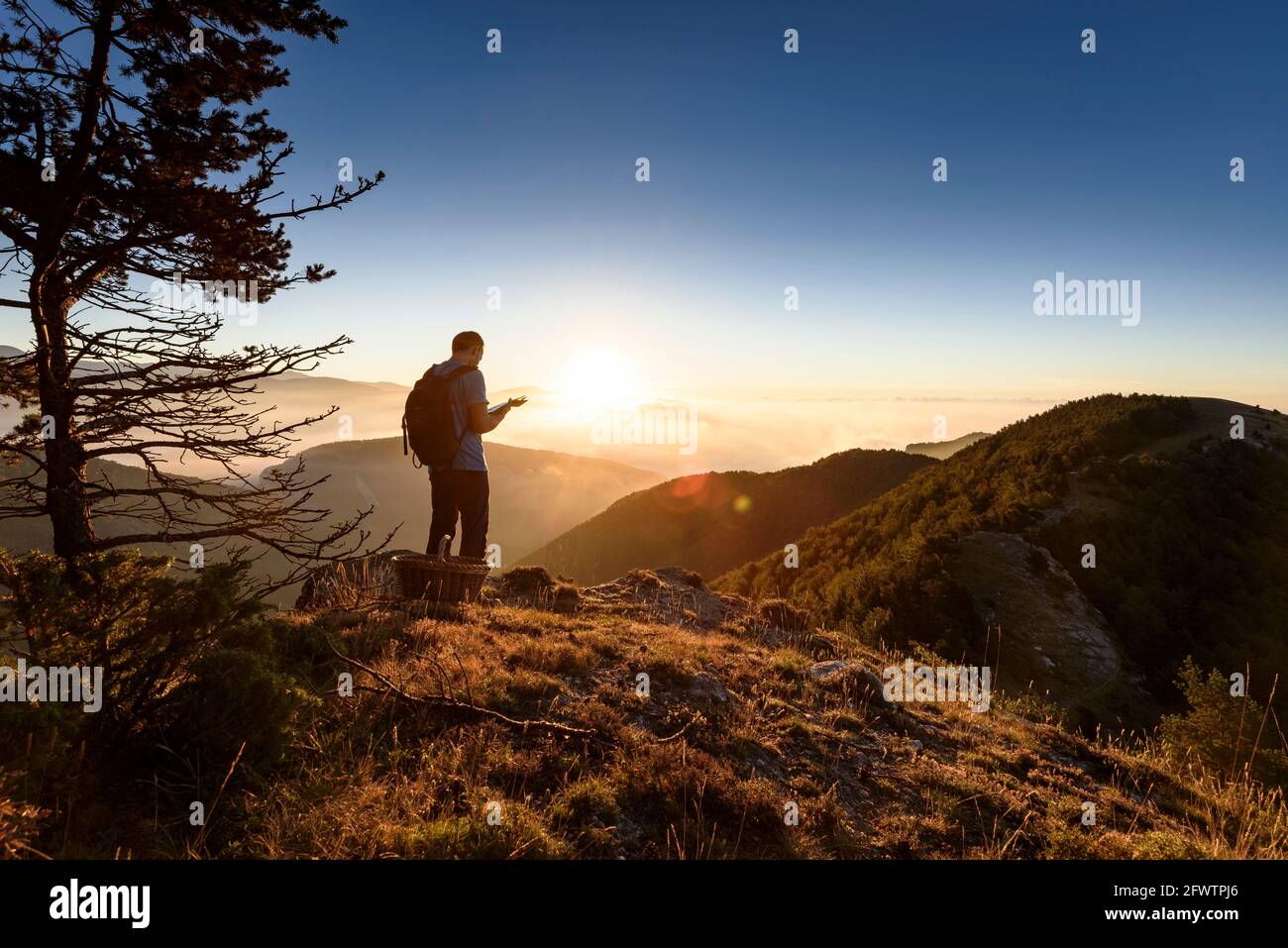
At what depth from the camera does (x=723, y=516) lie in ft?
177

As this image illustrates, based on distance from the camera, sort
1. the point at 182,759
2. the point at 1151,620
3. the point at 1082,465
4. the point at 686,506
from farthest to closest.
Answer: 1. the point at 686,506
2. the point at 1082,465
3. the point at 1151,620
4. the point at 182,759

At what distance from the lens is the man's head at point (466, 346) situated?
22.9 feet

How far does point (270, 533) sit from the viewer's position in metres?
5.00

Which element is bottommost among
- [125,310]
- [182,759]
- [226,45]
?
[182,759]

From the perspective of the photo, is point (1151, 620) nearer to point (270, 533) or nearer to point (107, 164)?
point (270, 533)

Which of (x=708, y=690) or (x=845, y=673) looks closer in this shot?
(x=708, y=690)

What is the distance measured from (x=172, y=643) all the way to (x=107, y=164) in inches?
152

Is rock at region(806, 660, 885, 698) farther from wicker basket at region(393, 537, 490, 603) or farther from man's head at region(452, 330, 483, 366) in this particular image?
man's head at region(452, 330, 483, 366)

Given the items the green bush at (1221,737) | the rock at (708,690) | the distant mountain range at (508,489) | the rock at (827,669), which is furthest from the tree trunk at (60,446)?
the distant mountain range at (508,489)

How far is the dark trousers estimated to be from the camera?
6.91 m

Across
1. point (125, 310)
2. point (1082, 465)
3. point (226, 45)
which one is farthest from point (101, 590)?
point (1082, 465)

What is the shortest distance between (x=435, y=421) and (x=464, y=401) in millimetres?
406

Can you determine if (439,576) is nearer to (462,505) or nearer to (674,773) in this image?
(462,505)

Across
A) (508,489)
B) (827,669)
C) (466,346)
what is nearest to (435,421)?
(466,346)
